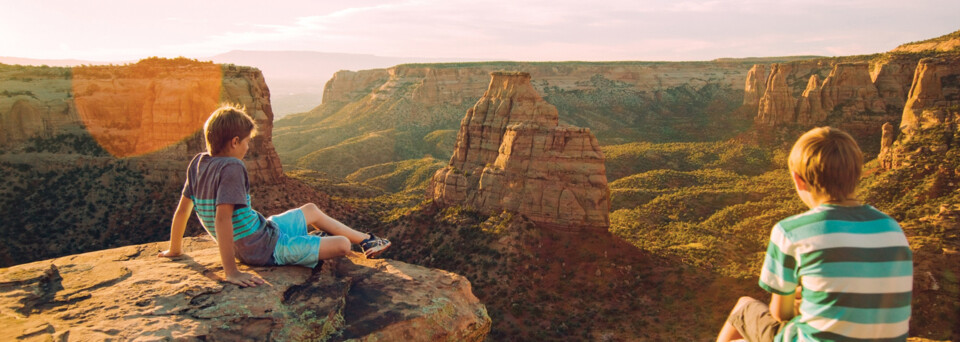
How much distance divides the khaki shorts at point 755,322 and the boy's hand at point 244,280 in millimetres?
5595

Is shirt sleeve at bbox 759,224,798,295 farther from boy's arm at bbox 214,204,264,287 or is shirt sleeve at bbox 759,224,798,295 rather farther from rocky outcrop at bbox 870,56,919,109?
rocky outcrop at bbox 870,56,919,109

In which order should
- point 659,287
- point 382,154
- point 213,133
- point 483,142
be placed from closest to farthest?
1. point 213,133
2. point 659,287
3. point 483,142
4. point 382,154

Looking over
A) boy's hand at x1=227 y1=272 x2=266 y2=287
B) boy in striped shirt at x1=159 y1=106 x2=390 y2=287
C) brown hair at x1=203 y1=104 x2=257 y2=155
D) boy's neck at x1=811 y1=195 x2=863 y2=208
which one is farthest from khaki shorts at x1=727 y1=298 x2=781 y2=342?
brown hair at x1=203 y1=104 x2=257 y2=155

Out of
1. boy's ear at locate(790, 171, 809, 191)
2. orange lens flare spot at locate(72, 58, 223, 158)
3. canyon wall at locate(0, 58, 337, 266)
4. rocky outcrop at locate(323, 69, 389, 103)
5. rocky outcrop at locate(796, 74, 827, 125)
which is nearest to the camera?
boy's ear at locate(790, 171, 809, 191)

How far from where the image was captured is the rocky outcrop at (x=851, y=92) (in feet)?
221

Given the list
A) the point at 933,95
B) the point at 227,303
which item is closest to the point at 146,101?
the point at 227,303

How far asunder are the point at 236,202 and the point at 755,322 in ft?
20.9

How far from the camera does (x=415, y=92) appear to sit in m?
122

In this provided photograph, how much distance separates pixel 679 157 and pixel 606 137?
2639 centimetres

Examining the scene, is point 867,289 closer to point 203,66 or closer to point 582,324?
point 582,324

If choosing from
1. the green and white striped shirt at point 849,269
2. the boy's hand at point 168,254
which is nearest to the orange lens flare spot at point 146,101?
the boy's hand at point 168,254

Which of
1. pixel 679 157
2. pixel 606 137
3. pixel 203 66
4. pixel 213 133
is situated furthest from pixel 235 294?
pixel 606 137

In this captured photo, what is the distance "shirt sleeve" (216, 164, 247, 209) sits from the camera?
662 centimetres

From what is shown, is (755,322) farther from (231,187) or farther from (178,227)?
(178,227)
